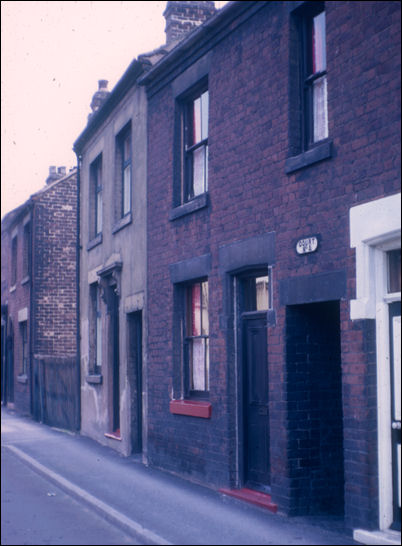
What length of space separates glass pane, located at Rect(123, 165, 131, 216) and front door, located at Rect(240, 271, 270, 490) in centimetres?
561

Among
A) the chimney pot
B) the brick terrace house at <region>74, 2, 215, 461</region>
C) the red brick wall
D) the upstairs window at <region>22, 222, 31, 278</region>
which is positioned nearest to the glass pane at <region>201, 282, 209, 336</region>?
the brick terrace house at <region>74, 2, 215, 461</region>

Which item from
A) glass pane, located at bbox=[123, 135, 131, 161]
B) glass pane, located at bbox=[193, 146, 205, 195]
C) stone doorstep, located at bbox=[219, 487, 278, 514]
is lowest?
stone doorstep, located at bbox=[219, 487, 278, 514]

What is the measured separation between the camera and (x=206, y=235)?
11211mm

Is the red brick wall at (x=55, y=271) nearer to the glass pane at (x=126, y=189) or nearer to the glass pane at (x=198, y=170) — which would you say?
the glass pane at (x=126, y=189)

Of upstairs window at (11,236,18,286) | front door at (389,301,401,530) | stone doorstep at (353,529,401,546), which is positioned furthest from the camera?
upstairs window at (11,236,18,286)

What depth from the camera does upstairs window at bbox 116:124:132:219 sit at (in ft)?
51.0

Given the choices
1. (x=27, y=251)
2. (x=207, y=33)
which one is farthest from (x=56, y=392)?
(x=207, y=33)

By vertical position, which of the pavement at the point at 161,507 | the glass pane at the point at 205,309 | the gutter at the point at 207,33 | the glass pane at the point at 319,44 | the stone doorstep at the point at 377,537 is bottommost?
the pavement at the point at 161,507

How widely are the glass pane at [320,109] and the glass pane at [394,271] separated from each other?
188 cm

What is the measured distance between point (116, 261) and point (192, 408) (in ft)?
16.0

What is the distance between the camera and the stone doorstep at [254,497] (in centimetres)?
902

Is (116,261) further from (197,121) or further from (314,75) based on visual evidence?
(314,75)

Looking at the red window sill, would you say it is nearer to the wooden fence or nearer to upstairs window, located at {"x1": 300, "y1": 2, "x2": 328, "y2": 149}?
upstairs window, located at {"x1": 300, "y1": 2, "x2": 328, "y2": 149}

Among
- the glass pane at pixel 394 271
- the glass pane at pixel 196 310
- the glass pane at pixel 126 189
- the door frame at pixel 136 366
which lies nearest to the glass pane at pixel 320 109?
the glass pane at pixel 394 271
